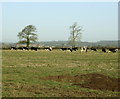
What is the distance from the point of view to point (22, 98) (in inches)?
341

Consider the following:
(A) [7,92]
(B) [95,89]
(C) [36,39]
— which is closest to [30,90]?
(A) [7,92]

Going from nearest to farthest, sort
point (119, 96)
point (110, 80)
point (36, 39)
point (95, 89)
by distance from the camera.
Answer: point (119, 96) → point (95, 89) → point (110, 80) → point (36, 39)

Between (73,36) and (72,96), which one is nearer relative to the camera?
(72,96)

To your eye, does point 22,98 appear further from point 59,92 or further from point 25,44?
point 25,44

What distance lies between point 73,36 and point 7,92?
236 feet

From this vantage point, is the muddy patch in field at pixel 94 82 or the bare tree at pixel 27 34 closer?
the muddy patch in field at pixel 94 82

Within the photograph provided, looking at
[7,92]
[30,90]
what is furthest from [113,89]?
[7,92]

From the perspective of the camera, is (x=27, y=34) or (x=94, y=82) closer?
(x=94, y=82)

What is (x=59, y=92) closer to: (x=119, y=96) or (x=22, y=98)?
(x=22, y=98)

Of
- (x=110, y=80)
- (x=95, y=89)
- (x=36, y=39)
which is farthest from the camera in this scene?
(x=36, y=39)

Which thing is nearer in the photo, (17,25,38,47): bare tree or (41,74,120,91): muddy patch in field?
(41,74,120,91): muddy patch in field

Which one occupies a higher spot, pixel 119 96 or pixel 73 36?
pixel 73 36

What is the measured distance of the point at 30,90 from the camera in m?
9.94

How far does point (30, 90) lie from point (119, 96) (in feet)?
11.7
